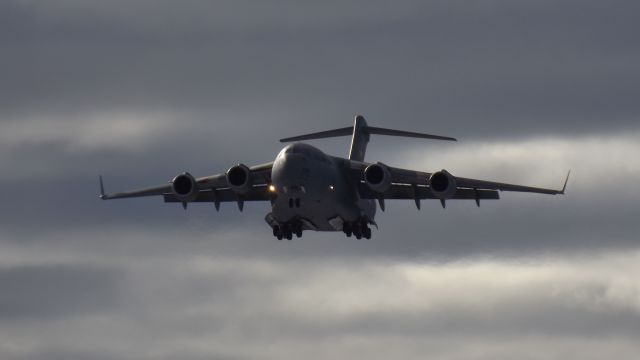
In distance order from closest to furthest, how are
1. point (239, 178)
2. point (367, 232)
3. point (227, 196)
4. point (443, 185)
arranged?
1. point (443, 185)
2. point (239, 178)
3. point (367, 232)
4. point (227, 196)

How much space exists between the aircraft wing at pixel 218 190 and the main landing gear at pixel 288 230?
2079 millimetres

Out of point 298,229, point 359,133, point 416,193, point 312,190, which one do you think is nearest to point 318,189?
point 312,190

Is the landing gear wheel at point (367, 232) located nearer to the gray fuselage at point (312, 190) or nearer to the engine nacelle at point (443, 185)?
the gray fuselage at point (312, 190)

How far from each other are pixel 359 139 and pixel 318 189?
43.6 feet

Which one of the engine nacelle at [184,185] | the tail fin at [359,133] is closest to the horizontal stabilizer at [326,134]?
the tail fin at [359,133]

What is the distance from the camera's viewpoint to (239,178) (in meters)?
72.7

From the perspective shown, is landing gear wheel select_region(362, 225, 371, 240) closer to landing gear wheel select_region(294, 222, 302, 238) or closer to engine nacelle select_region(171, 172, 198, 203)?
landing gear wheel select_region(294, 222, 302, 238)

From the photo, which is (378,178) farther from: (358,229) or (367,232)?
(367,232)

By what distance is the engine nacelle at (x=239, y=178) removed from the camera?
72.6 m

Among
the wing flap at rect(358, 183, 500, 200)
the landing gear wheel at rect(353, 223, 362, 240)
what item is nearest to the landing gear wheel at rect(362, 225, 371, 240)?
the landing gear wheel at rect(353, 223, 362, 240)

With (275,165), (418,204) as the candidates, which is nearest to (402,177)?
(418,204)

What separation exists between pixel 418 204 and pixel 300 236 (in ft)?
17.5

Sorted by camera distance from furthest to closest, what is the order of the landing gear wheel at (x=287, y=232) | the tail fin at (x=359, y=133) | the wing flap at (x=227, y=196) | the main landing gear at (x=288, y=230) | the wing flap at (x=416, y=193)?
the tail fin at (x=359, y=133) → the wing flap at (x=227, y=196) → the wing flap at (x=416, y=193) → the landing gear wheel at (x=287, y=232) → the main landing gear at (x=288, y=230)

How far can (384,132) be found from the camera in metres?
81.4
